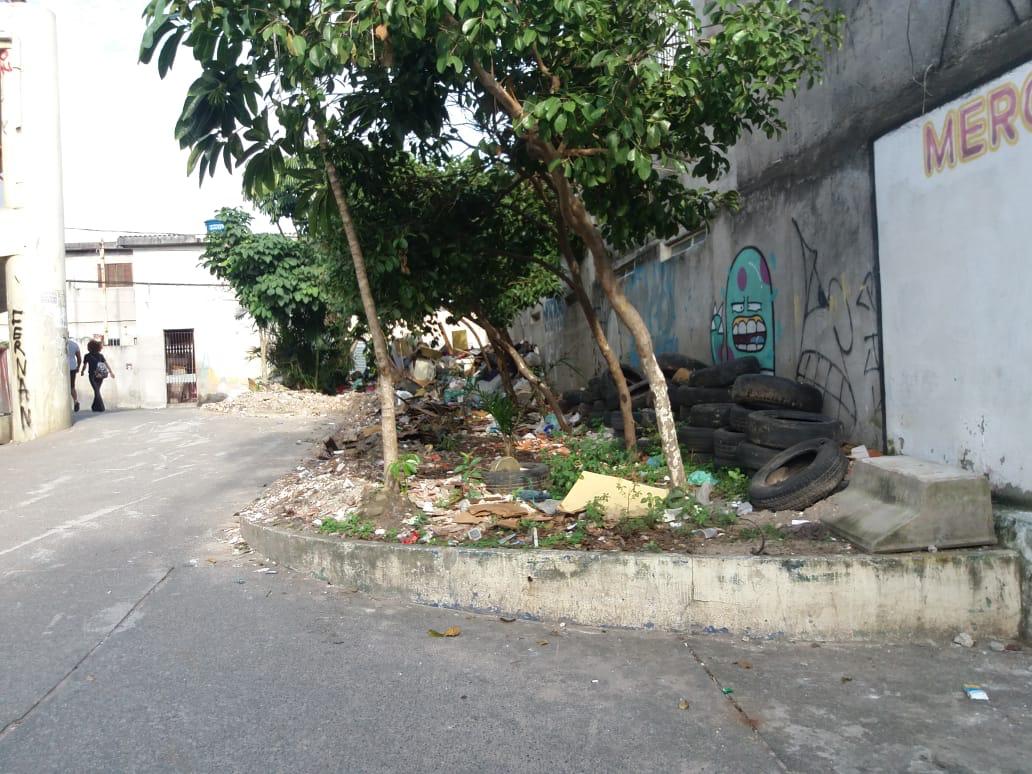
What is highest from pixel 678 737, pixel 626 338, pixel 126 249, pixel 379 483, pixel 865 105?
pixel 126 249

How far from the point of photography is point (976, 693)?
3.97m

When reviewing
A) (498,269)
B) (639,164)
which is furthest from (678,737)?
(498,269)

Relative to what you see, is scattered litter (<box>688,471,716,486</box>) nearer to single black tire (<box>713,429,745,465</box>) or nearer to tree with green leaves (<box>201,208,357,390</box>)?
single black tire (<box>713,429,745,465</box>)

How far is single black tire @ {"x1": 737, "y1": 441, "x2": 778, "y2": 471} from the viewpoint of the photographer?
6.52 m

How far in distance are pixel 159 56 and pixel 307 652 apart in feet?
13.1

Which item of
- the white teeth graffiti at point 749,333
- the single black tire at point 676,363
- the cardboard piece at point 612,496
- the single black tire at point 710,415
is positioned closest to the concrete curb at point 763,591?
the cardboard piece at point 612,496

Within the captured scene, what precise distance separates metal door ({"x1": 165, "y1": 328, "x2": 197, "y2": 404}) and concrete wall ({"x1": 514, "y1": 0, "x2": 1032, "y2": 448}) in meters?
24.2

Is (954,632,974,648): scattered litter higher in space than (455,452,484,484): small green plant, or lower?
lower

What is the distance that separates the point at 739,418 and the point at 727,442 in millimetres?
234

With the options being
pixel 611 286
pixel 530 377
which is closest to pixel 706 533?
pixel 611 286

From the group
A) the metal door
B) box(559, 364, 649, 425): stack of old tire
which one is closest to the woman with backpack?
the metal door

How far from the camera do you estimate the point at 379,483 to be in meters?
7.67

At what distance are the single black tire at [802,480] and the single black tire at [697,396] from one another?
5.91 ft

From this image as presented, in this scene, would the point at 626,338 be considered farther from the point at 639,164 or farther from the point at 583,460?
the point at 639,164
